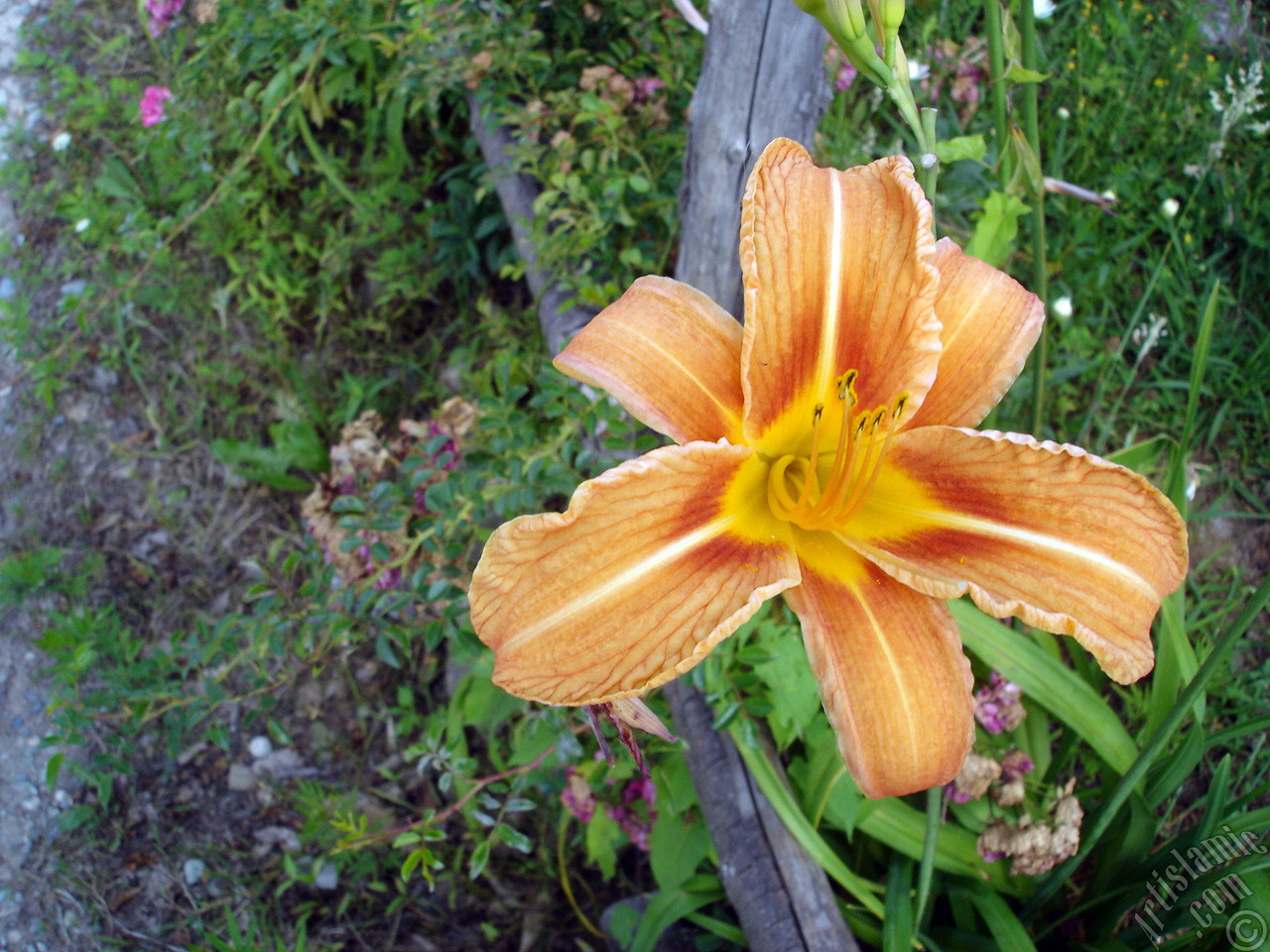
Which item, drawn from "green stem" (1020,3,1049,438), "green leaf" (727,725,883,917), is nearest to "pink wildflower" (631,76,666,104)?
"green stem" (1020,3,1049,438)

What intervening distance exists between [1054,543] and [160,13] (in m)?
3.28

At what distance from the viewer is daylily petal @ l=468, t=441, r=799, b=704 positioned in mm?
903

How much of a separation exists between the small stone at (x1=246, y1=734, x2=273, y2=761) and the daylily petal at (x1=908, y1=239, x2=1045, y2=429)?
221 centimetres

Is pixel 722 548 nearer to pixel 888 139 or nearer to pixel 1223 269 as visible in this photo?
pixel 888 139

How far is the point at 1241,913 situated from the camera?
130 cm

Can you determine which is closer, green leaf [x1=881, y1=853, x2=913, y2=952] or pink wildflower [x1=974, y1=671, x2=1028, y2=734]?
green leaf [x1=881, y1=853, x2=913, y2=952]

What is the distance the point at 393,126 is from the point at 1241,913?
2932 mm

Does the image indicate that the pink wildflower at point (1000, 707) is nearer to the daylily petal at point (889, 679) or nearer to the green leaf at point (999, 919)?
the green leaf at point (999, 919)

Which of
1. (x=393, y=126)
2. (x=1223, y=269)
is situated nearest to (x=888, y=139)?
(x=1223, y=269)

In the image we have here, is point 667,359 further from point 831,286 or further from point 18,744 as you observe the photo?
point 18,744

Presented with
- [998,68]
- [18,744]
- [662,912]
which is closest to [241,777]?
[18,744]

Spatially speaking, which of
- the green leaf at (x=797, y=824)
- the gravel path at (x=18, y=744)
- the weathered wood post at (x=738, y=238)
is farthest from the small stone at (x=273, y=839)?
the green leaf at (x=797, y=824)

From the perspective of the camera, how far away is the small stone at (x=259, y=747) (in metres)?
2.45

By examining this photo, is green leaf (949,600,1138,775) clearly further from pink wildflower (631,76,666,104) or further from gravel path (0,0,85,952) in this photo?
gravel path (0,0,85,952)
